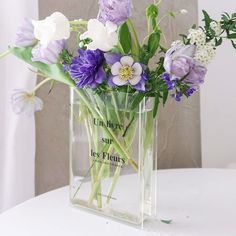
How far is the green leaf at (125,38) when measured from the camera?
777 mm

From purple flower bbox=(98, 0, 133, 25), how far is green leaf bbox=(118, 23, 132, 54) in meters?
0.05

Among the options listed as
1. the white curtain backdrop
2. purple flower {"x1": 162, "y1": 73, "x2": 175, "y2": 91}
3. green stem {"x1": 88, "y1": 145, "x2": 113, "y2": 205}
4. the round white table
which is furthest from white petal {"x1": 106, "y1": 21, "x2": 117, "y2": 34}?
the white curtain backdrop

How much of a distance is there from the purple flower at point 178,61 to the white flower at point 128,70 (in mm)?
52

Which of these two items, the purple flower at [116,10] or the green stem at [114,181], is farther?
the green stem at [114,181]

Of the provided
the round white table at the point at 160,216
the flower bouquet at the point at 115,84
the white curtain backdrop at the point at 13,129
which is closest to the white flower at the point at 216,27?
the flower bouquet at the point at 115,84

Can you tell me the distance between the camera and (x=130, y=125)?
0.82 meters

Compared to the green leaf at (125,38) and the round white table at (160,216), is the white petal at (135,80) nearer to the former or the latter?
the green leaf at (125,38)

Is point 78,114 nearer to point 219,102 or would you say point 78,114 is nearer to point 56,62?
point 56,62

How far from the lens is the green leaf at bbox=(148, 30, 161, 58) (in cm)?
78

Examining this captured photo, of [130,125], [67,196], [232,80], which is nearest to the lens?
[130,125]

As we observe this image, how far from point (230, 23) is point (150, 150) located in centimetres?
27

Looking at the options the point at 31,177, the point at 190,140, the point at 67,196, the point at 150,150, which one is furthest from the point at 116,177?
the point at 190,140

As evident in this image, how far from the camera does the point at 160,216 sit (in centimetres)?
89

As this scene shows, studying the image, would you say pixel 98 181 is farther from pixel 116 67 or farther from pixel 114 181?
pixel 116 67
